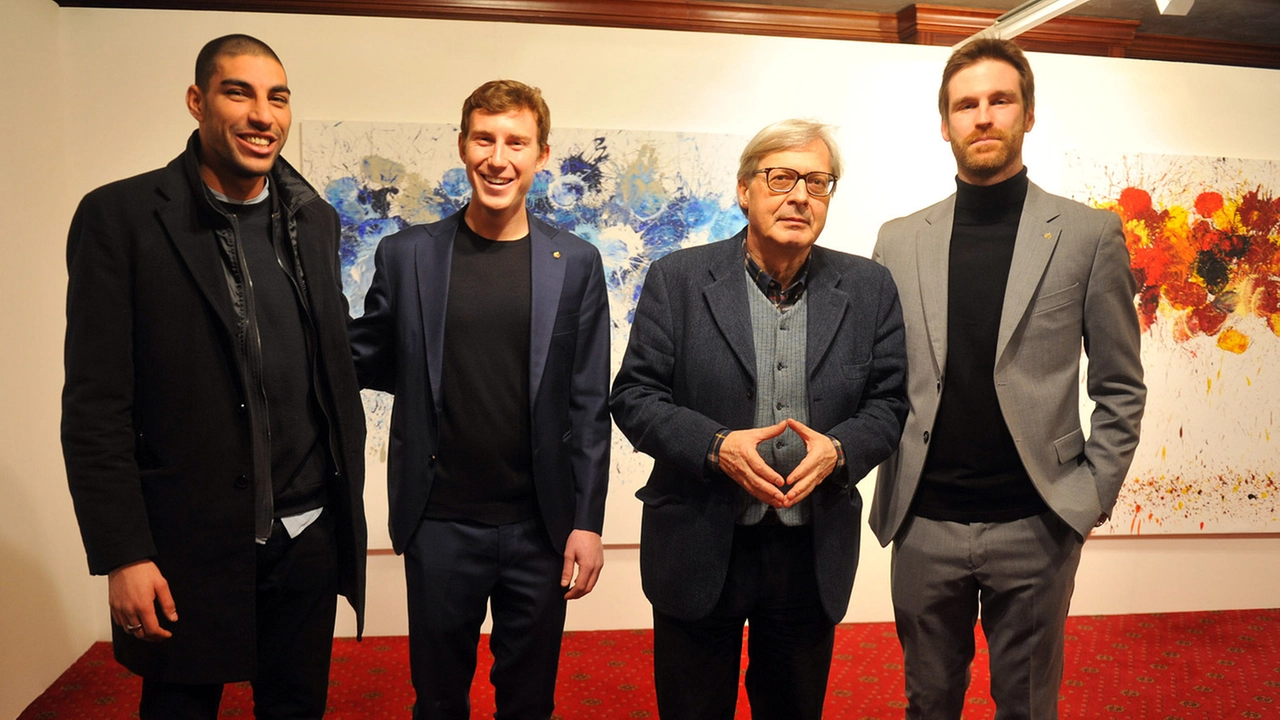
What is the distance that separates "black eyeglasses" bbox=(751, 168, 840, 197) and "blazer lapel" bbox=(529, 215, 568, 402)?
1.75 feet

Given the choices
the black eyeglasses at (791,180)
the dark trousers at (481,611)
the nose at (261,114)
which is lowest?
the dark trousers at (481,611)

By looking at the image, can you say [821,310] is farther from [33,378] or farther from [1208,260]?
[1208,260]

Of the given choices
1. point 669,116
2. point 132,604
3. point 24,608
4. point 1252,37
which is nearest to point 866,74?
point 669,116

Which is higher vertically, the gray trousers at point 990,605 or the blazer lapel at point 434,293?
the blazer lapel at point 434,293

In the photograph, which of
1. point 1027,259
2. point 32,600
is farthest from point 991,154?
point 32,600

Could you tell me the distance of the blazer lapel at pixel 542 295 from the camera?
2.10 m

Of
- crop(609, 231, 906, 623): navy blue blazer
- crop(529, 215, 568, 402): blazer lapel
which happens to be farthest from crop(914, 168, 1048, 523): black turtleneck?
crop(529, 215, 568, 402): blazer lapel

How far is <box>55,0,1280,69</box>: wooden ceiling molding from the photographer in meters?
3.91

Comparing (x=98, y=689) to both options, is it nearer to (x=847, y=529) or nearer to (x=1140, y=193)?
(x=847, y=529)

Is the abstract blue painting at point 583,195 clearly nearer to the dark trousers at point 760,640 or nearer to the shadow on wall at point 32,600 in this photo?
the shadow on wall at point 32,600

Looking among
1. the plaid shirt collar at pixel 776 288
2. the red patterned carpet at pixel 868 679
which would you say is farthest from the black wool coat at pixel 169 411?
the red patterned carpet at pixel 868 679

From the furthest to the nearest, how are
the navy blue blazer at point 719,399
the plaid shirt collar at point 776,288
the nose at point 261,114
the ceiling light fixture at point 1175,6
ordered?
the ceiling light fixture at point 1175,6, the plaid shirt collar at point 776,288, the navy blue blazer at point 719,399, the nose at point 261,114

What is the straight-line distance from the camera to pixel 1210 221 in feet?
14.3

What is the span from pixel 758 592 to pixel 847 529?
24 centimetres
